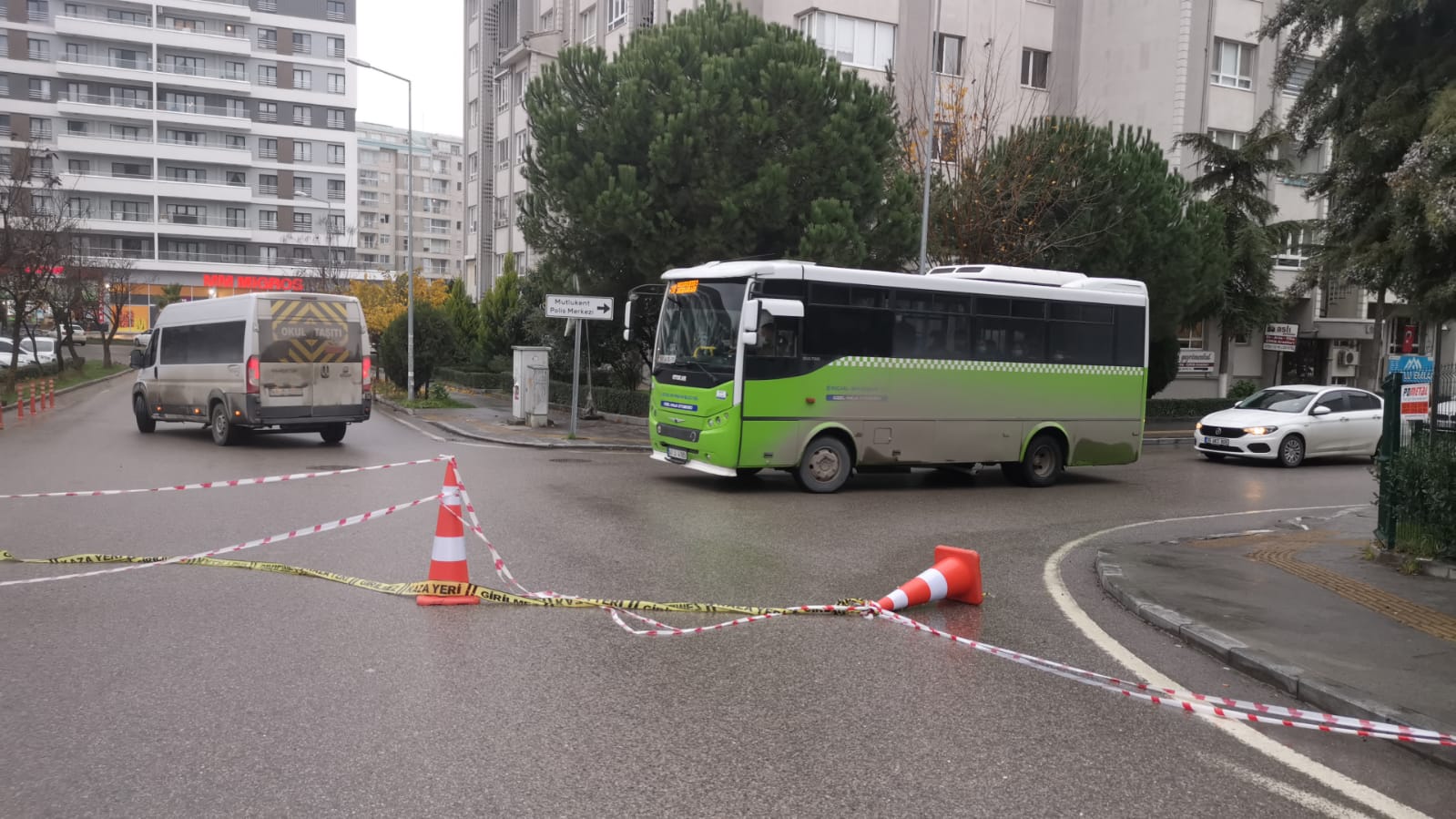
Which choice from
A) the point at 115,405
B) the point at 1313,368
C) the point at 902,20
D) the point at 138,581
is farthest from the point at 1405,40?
the point at 1313,368

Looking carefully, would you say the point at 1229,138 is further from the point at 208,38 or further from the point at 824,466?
the point at 208,38

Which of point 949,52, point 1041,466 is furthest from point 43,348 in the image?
point 1041,466

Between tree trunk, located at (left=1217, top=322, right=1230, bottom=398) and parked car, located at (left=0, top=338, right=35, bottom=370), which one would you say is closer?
tree trunk, located at (left=1217, top=322, right=1230, bottom=398)

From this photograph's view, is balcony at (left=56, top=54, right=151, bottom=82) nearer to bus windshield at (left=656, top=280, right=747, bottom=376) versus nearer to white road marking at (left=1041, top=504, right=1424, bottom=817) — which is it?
bus windshield at (left=656, top=280, right=747, bottom=376)

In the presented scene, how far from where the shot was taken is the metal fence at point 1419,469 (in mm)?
9547

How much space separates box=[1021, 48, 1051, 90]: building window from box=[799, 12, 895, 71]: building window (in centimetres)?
602

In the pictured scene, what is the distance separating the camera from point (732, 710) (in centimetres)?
535

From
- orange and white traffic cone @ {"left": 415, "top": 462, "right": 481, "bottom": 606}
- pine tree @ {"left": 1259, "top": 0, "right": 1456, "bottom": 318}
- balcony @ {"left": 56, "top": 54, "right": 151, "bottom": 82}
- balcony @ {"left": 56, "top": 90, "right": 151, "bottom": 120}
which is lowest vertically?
orange and white traffic cone @ {"left": 415, "top": 462, "right": 481, "bottom": 606}

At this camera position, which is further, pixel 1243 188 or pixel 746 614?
pixel 1243 188

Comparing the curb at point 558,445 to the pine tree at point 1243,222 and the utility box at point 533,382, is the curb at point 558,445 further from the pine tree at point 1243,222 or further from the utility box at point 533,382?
the pine tree at point 1243,222

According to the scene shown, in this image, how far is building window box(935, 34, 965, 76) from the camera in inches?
1364

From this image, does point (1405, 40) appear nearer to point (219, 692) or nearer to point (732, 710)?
point (732, 710)

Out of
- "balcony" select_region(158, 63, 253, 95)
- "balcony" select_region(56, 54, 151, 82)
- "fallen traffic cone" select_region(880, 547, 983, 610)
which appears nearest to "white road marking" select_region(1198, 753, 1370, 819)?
"fallen traffic cone" select_region(880, 547, 983, 610)

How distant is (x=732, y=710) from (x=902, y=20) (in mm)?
32510
